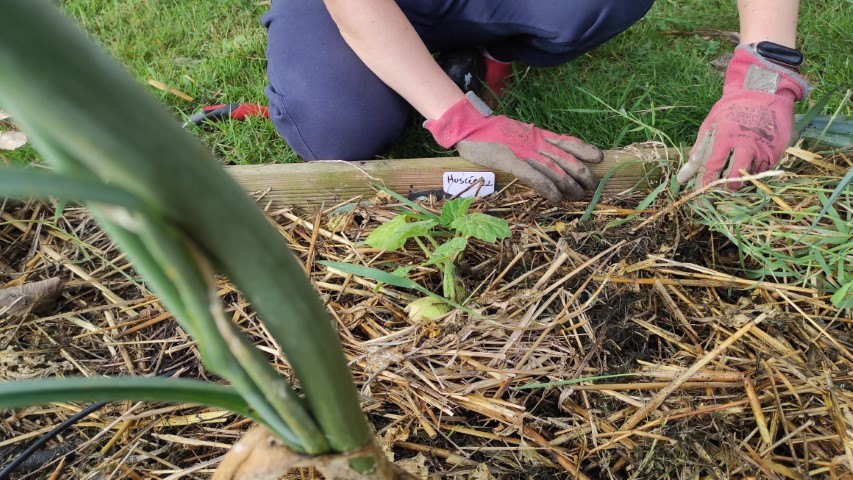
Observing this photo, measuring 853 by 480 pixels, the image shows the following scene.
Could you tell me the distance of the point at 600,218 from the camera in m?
1.30

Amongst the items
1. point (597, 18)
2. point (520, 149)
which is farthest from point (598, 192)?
point (597, 18)

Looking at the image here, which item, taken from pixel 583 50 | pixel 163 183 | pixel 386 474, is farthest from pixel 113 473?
pixel 583 50

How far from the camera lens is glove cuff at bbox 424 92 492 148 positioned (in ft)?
4.89

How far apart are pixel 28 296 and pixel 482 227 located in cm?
97

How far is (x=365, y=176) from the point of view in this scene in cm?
139

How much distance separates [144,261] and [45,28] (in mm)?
123

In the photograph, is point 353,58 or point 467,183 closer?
point 467,183

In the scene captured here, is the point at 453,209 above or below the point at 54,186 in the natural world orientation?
below

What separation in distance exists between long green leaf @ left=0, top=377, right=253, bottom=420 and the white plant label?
1.05m

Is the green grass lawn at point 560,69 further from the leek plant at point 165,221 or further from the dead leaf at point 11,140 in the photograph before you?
the leek plant at point 165,221

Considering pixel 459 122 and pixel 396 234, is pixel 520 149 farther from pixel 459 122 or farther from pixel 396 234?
pixel 396 234

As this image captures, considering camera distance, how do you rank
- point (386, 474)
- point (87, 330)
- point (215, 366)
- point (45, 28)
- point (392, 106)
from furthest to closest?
point (392, 106), point (87, 330), point (386, 474), point (215, 366), point (45, 28)

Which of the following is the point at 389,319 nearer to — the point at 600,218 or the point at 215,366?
the point at 600,218

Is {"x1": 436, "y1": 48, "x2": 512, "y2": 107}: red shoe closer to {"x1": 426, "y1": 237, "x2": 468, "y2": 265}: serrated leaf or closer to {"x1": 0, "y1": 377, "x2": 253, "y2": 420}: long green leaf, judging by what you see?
{"x1": 426, "y1": 237, "x2": 468, "y2": 265}: serrated leaf
